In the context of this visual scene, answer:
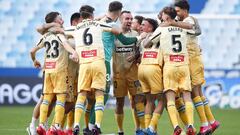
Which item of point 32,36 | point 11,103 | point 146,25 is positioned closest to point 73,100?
point 146,25

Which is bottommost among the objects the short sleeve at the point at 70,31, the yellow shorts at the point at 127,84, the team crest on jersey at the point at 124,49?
the yellow shorts at the point at 127,84

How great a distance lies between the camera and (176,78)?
525 inches

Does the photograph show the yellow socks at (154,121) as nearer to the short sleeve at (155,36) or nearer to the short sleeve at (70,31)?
the short sleeve at (155,36)

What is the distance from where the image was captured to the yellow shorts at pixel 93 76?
13.0 metres

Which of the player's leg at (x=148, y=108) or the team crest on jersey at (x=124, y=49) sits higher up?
the team crest on jersey at (x=124, y=49)

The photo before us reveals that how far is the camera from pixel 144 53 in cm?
1388

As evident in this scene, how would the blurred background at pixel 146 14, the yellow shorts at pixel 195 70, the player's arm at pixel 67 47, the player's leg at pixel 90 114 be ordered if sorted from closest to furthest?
the player's arm at pixel 67 47 < the player's leg at pixel 90 114 < the yellow shorts at pixel 195 70 < the blurred background at pixel 146 14

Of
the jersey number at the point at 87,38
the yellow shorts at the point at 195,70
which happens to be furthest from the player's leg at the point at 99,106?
the yellow shorts at the point at 195,70

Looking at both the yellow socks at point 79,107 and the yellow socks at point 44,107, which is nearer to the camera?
the yellow socks at point 79,107

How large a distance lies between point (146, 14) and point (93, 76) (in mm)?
10522

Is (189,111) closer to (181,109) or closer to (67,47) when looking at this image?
(181,109)

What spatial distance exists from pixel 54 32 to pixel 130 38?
1.32 meters

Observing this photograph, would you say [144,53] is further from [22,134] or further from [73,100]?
[22,134]

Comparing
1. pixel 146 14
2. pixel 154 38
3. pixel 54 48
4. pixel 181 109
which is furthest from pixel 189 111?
pixel 146 14
